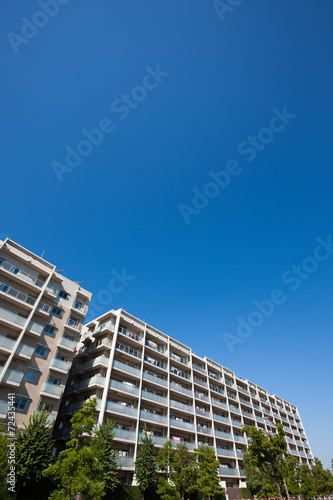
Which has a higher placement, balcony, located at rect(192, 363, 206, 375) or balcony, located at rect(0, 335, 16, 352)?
balcony, located at rect(192, 363, 206, 375)

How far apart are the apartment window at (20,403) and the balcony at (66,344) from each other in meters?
6.00

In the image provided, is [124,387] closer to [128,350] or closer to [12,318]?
[128,350]

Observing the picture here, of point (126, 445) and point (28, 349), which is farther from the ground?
point (28, 349)

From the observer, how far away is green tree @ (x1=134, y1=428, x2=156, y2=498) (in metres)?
25.2

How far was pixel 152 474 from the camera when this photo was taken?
84.7 feet

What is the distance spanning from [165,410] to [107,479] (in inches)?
550

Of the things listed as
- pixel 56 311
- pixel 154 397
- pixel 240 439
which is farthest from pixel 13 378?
pixel 240 439

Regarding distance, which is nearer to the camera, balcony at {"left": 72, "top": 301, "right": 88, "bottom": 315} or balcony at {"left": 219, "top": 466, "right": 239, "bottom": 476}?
balcony at {"left": 72, "top": 301, "right": 88, "bottom": 315}

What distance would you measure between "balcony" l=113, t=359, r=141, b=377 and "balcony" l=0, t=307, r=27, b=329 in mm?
11130

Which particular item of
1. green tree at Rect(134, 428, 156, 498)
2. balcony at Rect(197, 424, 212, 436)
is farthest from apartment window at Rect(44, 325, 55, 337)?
balcony at Rect(197, 424, 212, 436)

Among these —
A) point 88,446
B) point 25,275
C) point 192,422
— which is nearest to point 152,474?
point 88,446

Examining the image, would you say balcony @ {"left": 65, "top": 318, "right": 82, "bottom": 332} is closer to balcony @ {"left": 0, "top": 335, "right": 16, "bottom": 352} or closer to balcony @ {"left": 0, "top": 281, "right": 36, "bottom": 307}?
balcony @ {"left": 0, "top": 281, "right": 36, "bottom": 307}

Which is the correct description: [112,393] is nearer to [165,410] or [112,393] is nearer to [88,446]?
[165,410]

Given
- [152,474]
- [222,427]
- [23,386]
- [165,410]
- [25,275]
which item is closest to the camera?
[23,386]
